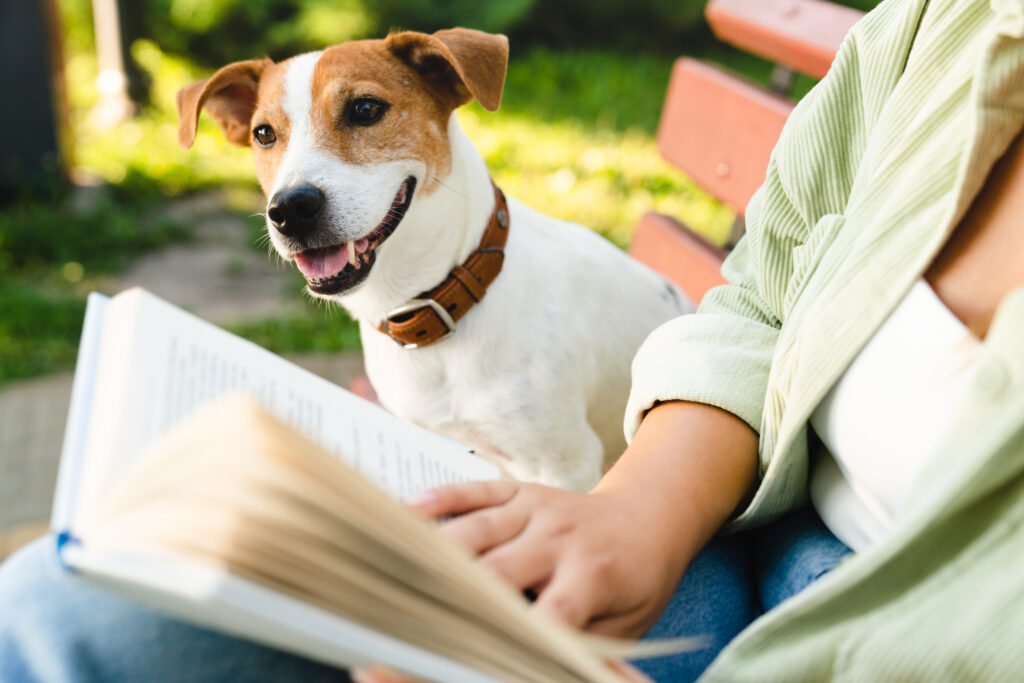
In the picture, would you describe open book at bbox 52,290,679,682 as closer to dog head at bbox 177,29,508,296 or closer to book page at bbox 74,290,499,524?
book page at bbox 74,290,499,524

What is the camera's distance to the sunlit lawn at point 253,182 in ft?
11.5

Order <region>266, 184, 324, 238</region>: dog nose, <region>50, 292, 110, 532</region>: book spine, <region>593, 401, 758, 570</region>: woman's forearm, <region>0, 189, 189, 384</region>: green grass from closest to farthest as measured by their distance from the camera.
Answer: <region>50, 292, 110, 532</region>: book spine → <region>593, 401, 758, 570</region>: woman's forearm → <region>266, 184, 324, 238</region>: dog nose → <region>0, 189, 189, 384</region>: green grass

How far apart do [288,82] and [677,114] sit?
2.94 ft

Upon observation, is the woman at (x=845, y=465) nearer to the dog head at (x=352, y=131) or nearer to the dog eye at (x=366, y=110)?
the dog head at (x=352, y=131)

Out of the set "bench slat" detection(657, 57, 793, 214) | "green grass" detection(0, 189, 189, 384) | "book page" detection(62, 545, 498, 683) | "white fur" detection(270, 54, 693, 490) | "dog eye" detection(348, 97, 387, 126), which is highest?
"book page" detection(62, 545, 498, 683)

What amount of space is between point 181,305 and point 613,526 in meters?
3.19

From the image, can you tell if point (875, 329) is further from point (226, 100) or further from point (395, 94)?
point (226, 100)

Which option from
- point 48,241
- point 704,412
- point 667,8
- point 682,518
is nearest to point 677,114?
point 704,412

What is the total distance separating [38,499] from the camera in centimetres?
272

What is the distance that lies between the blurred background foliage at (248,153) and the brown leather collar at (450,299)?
69.8 inches

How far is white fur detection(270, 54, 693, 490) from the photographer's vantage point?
178 cm

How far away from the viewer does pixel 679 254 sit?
6.87ft

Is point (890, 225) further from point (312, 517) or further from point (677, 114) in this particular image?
point (677, 114)

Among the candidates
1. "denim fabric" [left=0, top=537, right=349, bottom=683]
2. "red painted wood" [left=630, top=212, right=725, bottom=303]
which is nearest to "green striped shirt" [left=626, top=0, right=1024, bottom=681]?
"denim fabric" [left=0, top=537, right=349, bottom=683]
